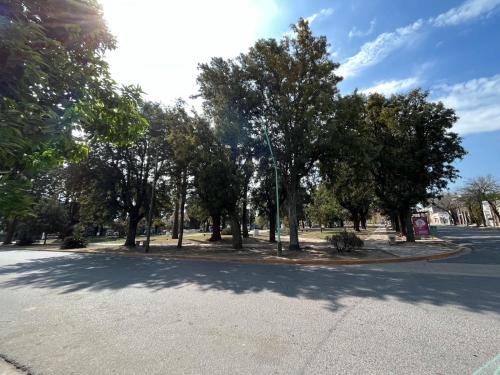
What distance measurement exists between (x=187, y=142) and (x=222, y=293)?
48.1 feet

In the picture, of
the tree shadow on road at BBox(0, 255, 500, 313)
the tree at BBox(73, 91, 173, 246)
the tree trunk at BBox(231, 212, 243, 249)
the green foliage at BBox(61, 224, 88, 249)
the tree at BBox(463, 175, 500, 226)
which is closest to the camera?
the tree shadow on road at BBox(0, 255, 500, 313)

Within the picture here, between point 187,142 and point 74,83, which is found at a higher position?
point 187,142

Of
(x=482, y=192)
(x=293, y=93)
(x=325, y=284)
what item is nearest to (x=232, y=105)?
(x=293, y=93)

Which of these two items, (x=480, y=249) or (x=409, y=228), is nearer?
(x=480, y=249)

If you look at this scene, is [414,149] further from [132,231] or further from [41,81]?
[132,231]

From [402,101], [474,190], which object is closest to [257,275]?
[402,101]

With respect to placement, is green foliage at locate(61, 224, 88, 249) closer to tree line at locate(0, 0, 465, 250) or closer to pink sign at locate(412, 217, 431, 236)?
tree line at locate(0, 0, 465, 250)

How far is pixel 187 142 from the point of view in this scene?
65.8 feet

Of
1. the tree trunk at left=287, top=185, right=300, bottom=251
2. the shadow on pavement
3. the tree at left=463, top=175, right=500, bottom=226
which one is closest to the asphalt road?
the shadow on pavement

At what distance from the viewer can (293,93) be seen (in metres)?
18.1

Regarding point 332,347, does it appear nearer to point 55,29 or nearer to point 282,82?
point 55,29

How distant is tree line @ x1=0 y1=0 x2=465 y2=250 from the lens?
9.32ft

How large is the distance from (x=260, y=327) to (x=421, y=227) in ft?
73.0

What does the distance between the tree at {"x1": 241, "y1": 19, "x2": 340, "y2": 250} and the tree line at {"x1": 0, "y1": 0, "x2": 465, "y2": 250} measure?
0.26 feet
